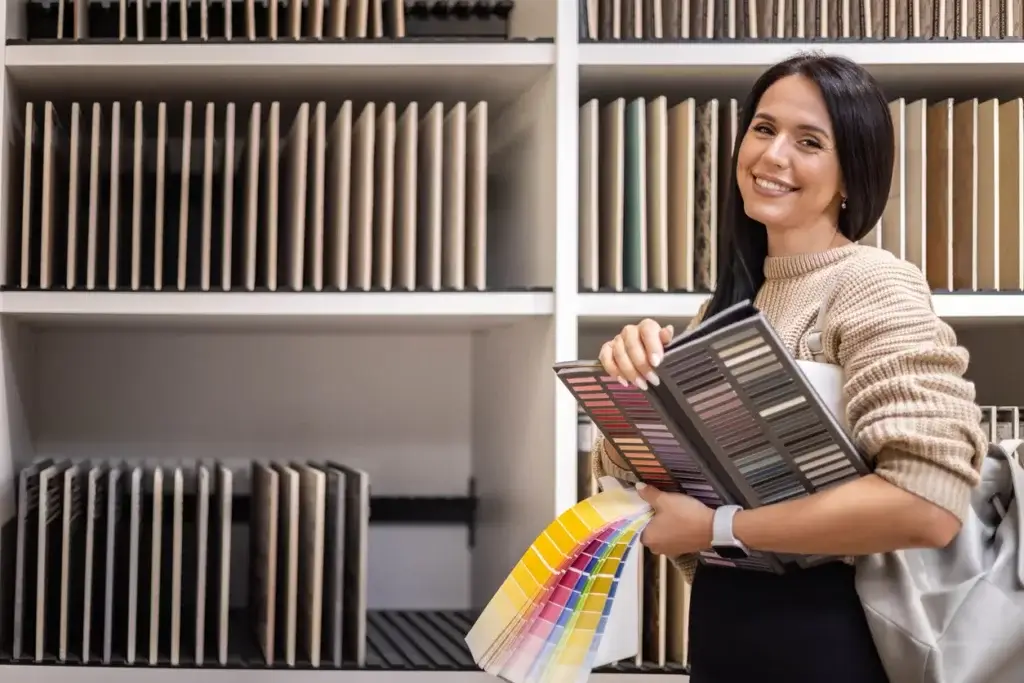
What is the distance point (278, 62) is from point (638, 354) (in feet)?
2.84

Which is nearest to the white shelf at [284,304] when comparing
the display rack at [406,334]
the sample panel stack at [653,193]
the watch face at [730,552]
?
the display rack at [406,334]

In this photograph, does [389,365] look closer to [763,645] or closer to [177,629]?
[177,629]

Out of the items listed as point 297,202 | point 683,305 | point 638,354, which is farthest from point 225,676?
point 638,354

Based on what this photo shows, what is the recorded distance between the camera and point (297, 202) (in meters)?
1.43

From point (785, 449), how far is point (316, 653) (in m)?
0.91

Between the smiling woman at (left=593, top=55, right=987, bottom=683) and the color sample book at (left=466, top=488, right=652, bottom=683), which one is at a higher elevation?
the smiling woman at (left=593, top=55, right=987, bottom=683)

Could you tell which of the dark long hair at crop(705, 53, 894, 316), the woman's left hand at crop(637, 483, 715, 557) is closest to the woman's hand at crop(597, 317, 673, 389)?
the woman's left hand at crop(637, 483, 715, 557)

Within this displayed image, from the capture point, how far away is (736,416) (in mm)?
766

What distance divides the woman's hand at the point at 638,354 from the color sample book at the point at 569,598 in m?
0.14

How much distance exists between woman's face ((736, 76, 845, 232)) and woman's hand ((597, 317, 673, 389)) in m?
0.19

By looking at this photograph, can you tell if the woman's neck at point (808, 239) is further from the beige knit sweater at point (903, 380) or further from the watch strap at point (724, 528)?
the watch strap at point (724, 528)

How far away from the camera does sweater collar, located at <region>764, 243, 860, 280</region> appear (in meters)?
0.88

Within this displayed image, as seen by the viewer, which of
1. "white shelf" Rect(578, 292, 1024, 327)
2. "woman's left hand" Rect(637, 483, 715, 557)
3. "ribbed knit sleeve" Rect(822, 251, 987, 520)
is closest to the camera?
"ribbed knit sleeve" Rect(822, 251, 987, 520)

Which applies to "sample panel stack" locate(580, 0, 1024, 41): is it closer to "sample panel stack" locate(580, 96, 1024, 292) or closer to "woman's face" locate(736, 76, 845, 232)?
"sample panel stack" locate(580, 96, 1024, 292)
